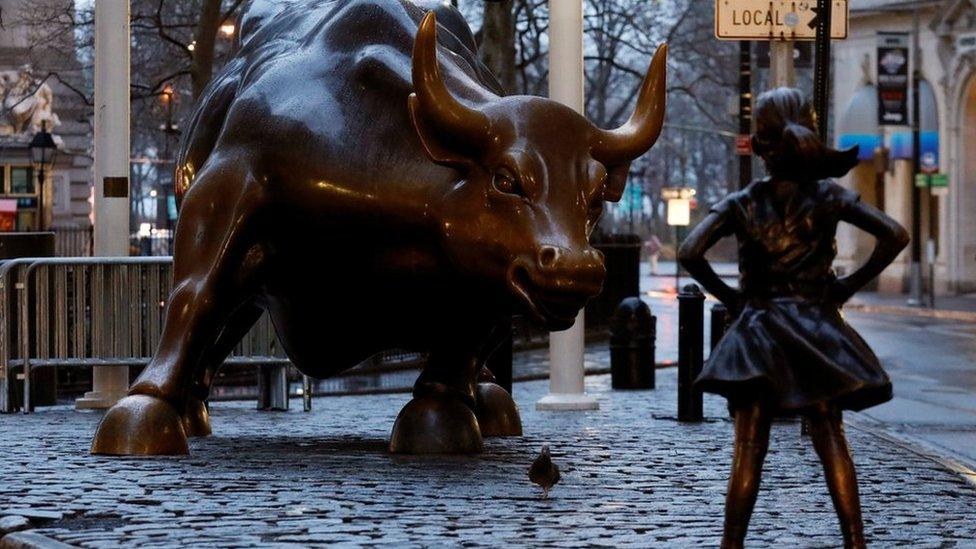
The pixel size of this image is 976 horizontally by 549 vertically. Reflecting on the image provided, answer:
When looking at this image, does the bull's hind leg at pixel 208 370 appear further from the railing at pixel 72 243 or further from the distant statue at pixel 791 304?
the railing at pixel 72 243

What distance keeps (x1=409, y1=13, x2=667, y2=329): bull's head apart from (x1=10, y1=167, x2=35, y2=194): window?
1816 inches

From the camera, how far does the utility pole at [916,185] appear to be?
42.2 m

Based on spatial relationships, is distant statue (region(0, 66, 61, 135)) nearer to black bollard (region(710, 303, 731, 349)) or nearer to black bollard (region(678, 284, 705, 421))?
black bollard (region(710, 303, 731, 349))

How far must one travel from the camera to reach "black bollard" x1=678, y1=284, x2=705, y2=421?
586 inches

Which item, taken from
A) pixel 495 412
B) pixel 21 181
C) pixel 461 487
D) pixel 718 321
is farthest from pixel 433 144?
pixel 21 181

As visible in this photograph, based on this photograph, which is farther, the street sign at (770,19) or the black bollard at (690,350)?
the street sign at (770,19)

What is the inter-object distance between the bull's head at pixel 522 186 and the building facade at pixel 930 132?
36.3m

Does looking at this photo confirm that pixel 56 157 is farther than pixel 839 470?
Yes

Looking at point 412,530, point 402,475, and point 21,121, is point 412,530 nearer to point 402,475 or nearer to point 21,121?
point 402,475

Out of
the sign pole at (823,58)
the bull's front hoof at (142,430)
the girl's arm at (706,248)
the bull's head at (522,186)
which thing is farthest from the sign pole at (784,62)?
the girl's arm at (706,248)

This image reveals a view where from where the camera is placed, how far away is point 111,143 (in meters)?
15.8

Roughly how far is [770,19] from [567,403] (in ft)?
14.1

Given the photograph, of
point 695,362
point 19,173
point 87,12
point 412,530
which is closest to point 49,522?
point 412,530

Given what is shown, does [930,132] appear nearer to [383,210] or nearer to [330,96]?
[330,96]
